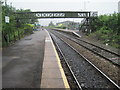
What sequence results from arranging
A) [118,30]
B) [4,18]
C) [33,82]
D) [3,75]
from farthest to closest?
[118,30]
[4,18]
[3,75]
[33,82]

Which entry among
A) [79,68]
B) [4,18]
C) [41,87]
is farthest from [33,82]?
[4,18]

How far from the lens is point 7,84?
529cm

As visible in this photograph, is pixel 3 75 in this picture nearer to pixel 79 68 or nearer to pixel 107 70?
pixel 79 68

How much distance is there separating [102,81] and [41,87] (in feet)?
9.62

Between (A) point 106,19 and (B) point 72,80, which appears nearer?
(B) point 72,80

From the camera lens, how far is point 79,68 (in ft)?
27.6

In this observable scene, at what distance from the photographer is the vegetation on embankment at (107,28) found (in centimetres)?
2145

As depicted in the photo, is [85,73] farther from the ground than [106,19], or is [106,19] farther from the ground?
[106,19]

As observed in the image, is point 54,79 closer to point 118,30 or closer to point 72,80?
point 72,80

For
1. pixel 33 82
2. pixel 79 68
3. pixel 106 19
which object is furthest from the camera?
pixel 106 19

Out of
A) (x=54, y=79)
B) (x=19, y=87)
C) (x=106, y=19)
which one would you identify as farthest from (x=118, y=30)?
(x=19, y=87)

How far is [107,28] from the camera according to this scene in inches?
1093

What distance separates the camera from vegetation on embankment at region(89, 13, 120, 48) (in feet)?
70.4

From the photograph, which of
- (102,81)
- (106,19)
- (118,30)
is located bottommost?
(102,81)
